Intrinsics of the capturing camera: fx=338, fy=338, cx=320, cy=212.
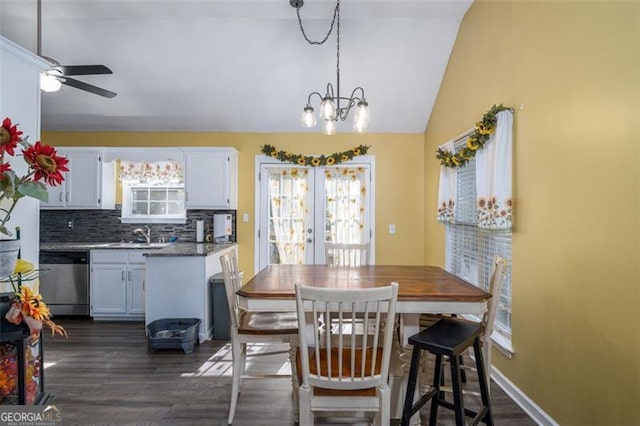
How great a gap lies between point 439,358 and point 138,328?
3280 millimetres

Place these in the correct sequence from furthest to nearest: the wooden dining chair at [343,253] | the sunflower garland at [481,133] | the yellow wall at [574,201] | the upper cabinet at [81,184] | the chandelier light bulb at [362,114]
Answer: the upper cabinet at [81,184], the wooden dining chair at [343,253], the sunflower garland at [481,133], the chandelier light bulb at [362,114], the yellow wall at [574,201]

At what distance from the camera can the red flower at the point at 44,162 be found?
1193 millimetres

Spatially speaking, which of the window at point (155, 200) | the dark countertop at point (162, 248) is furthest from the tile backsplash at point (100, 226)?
the dark countertop at point (162, 248)

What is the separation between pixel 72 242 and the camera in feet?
14.6

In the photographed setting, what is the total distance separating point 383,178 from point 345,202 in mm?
595

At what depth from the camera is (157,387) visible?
251 cm

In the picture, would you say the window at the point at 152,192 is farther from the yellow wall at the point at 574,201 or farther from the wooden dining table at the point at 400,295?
the yellow wall at the point at 574,201

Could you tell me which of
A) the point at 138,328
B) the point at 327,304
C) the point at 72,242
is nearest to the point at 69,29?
the point at 72,242

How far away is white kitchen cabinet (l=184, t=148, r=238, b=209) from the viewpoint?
4.23m

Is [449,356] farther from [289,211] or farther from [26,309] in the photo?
[289,211]

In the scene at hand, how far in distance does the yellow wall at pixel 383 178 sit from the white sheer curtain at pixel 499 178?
192 centimetres
